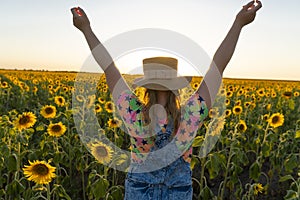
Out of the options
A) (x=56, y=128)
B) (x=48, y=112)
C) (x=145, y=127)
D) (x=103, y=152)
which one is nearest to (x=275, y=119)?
(x=103, y=152)

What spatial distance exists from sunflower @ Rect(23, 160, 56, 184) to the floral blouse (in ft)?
2.76

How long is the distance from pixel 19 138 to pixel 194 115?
226 cm

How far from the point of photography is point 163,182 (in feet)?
8.27

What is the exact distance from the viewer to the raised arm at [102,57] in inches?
102

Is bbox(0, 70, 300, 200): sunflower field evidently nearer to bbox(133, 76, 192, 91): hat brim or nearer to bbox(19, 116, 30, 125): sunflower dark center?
bbox(19, 116, 30, 125): sunflower dark center

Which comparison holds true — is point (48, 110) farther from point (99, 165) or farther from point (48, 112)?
point (99, 165)

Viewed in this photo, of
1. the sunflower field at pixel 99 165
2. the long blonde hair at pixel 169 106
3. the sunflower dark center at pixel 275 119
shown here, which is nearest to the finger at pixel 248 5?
the long blonde hair at pixel 169 106

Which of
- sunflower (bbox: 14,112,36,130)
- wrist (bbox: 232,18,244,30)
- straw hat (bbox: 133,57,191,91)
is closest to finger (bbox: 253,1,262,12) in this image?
wrist (bbox: 232,18,244,30)

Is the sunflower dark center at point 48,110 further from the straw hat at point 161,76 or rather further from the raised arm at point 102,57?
the straw hat at point 161,76

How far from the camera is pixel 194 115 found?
8.03ft

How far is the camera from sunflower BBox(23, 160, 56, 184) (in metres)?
3.01

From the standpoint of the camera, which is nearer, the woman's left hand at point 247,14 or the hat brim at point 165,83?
the hat brim at point 165,83

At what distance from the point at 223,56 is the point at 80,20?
89 centimetres

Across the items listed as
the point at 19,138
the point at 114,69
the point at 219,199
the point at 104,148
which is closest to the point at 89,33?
the point at 114,69
